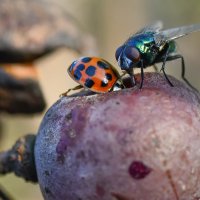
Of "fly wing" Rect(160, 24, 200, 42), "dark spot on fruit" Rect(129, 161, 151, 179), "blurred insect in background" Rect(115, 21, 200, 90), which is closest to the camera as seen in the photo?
"dark spot on fruit" Rect(129, 161, 151, 179)

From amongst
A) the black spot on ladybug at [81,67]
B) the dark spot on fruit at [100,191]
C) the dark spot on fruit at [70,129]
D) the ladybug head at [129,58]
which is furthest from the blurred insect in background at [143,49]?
the dark spot on fruit at [100,191]

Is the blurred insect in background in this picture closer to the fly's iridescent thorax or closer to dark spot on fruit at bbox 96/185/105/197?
the fly's iridescent thorax

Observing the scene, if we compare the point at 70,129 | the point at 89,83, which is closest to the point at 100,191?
the point at 70,129

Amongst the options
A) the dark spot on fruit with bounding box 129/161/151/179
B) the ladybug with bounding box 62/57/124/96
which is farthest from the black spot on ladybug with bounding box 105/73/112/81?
the dark spot on fruit with bounding box 129/161/151/179

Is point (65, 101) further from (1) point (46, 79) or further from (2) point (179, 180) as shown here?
(1) point (46, 79)

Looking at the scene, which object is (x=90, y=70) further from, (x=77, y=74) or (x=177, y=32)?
(x=177, y=32)

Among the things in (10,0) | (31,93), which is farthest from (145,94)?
(10,0)
